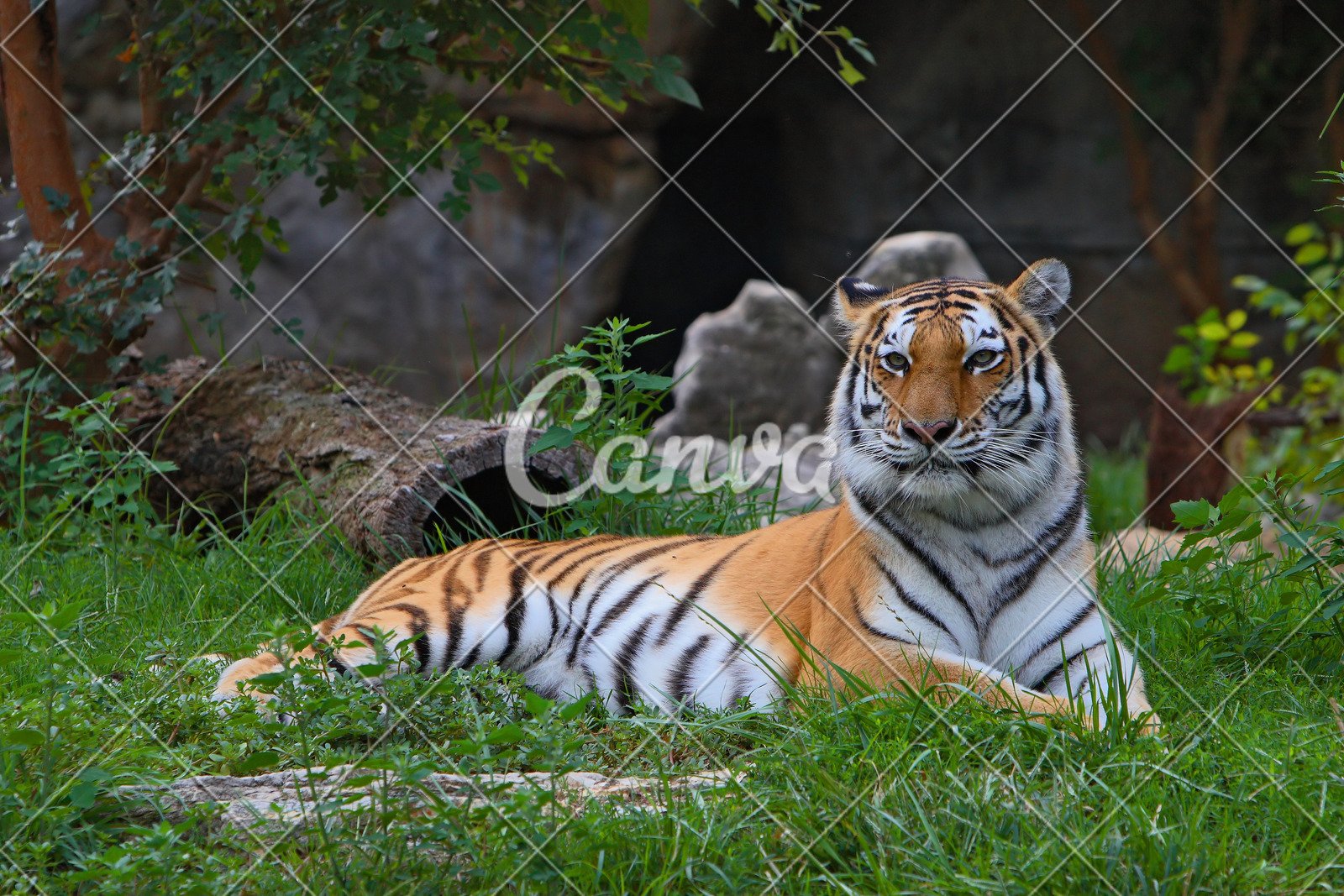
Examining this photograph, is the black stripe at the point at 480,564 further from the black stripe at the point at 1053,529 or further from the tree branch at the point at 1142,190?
the tree branch at the point at 1142,190

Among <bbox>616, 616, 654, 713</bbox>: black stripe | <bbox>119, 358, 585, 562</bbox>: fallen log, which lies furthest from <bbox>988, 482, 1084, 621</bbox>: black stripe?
<bbox>119, 358, 585, 562</bbox>: fallen log

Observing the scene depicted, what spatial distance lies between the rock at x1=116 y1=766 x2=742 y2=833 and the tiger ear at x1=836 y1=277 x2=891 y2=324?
4.29 feet

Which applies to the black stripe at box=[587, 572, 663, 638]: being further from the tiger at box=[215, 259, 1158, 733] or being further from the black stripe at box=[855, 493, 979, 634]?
the black stripe at box=[855, 493, 979, 634]

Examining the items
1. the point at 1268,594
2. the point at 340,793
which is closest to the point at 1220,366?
the point at 1268,594

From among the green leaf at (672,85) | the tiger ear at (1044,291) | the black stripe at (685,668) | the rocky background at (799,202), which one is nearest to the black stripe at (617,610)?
the black stripe at (685,668)

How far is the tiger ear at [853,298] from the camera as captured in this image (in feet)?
10.2

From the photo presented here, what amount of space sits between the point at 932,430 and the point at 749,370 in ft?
14.9

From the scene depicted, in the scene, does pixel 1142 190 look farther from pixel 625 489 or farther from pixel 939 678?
pixel 939 678

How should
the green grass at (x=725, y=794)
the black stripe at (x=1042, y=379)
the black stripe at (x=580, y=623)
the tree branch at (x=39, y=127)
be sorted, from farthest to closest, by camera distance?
the tree branch at (x=39, y=127) < the black stripe at (x=580, y=623) < the black stripe at (x=1042, y=379) < the green grass at (x=725, y=794)

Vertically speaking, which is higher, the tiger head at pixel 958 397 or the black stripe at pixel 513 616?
the black stripe at pixel 513 616

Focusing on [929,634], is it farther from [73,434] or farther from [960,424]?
[73,434]

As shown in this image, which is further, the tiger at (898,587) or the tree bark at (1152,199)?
the tree bark at (1152,199)

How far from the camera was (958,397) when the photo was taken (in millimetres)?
2688

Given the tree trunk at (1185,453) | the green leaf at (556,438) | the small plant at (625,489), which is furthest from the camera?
the tree trunk at (1185,453)
